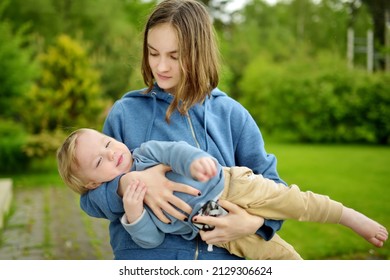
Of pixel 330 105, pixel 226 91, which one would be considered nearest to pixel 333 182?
pixel 330 105

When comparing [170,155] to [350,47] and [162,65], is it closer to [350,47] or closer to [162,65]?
[162,65]

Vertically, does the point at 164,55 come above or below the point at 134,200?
above

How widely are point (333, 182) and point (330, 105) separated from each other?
3754 millimetres

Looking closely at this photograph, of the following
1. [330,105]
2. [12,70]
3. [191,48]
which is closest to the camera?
[191,48]

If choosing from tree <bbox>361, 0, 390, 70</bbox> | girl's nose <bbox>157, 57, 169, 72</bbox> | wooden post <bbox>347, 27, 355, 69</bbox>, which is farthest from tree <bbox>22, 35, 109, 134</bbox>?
girl's nose <bbox>157, 57, 169, 72</bbox>

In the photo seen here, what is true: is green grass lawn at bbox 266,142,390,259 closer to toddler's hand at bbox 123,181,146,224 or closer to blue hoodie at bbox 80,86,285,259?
blue hoodie at bbox 80,86,285,259

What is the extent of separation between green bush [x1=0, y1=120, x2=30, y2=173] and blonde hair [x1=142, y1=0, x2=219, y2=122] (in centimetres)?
560

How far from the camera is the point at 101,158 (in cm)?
142

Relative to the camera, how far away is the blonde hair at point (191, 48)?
4.66ft

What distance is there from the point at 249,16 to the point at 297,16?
232 cm

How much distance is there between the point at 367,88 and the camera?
9.42m

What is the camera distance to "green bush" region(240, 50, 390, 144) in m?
9.42

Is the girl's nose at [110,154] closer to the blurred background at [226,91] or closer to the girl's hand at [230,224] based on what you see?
the girl's hand at [230,224]
